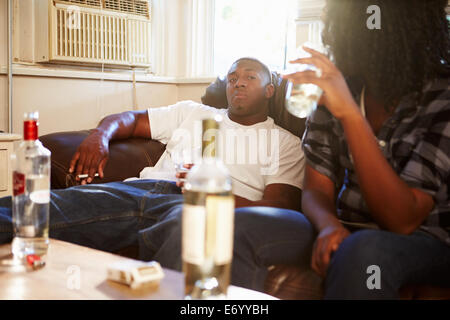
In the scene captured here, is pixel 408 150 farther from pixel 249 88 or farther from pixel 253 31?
pixel 253 31

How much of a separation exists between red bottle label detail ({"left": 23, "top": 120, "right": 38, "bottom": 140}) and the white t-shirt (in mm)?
950

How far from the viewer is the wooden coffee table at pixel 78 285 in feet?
2.71

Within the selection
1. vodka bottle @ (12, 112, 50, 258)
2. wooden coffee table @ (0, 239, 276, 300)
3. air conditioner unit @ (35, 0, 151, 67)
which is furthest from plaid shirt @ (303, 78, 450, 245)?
air conditioner unit @ (35, 0, 151, 67)

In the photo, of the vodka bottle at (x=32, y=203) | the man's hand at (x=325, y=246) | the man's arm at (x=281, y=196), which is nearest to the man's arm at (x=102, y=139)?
the man's arm at (x=281, y=196)

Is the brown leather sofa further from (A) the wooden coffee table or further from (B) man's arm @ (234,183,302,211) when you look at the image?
(A) the wooden coffee table

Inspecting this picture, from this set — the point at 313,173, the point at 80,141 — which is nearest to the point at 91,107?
the point at 80,141

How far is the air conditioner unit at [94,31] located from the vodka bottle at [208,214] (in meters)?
2.23

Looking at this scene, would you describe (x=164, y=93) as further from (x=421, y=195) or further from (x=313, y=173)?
(x=421, y=195)

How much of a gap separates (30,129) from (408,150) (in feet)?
2.88

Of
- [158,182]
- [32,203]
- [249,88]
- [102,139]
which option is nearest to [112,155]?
[102,139]

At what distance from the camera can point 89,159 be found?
1.82 m

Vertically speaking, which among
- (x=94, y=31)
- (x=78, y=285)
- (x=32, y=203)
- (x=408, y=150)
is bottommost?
(x=78, y=285)

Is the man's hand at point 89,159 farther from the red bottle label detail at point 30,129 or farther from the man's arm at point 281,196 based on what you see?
the red bottle label detail at point 30,129
